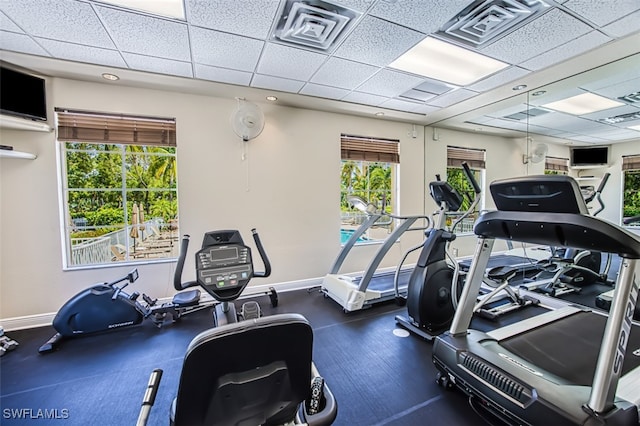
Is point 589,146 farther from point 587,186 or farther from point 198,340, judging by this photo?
point 198,340

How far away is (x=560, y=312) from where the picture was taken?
2.64 metres

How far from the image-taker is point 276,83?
3.18 meters

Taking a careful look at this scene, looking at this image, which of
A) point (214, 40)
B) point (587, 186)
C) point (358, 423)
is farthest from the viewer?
point (587, 186)

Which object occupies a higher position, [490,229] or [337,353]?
[490,229]

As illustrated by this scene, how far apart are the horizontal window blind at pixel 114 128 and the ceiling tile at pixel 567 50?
159 inches

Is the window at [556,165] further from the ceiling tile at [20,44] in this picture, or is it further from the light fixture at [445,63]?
the ceiling tile at [20,44]

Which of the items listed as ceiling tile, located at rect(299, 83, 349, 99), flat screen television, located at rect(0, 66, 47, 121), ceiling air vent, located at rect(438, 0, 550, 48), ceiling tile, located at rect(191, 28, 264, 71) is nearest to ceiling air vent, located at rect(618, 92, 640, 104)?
ceiling air vent, located at rect(438, 0, 550, 48)

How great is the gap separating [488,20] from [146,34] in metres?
Answer: 2.73

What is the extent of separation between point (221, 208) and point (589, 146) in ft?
14.6

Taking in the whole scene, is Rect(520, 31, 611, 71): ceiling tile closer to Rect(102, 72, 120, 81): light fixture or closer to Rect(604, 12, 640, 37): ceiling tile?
Rect(604, 12, 640, 37): ceiling tile

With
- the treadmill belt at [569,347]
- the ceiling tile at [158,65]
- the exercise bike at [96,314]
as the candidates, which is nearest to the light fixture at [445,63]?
the ceiling tile at [158,65]

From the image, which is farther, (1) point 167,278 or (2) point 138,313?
(1) point 167,278

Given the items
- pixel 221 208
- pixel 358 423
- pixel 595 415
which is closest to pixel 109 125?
pixel 221 208

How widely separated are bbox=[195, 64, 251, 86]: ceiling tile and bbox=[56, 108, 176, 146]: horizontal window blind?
0.80m
